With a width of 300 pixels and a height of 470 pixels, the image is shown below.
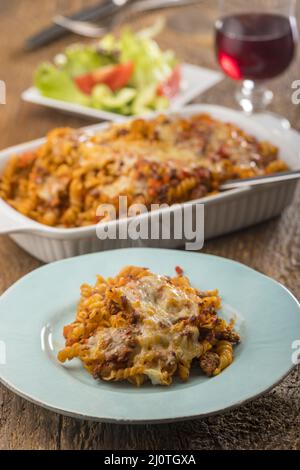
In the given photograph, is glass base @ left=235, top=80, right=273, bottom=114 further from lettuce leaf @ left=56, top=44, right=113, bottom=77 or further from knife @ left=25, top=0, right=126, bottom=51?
knife @ left=25, top=0, right=126, bottom=51

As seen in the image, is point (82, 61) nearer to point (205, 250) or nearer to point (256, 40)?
point (256, 40)

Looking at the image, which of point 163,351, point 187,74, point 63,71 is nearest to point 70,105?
point 63,71

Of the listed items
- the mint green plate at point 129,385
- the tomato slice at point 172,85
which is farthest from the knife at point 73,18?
the mint green plate at point 129,385

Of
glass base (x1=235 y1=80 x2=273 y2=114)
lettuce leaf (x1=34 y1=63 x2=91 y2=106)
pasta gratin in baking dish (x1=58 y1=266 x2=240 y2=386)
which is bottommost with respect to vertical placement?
lettuce leaf (x1=34 y1=63 x2=91 y2=106)

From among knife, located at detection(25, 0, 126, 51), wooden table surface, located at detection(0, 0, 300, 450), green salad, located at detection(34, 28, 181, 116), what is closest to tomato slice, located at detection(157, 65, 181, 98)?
green salad, located at detection(34, 28, 181, 116)

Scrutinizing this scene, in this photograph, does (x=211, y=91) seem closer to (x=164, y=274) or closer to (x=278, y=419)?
(x=164, y=274)

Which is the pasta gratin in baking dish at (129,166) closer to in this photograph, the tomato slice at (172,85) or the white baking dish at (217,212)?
the white baking dish at (217,212)

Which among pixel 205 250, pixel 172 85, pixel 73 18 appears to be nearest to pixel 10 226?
pixel 205 250
